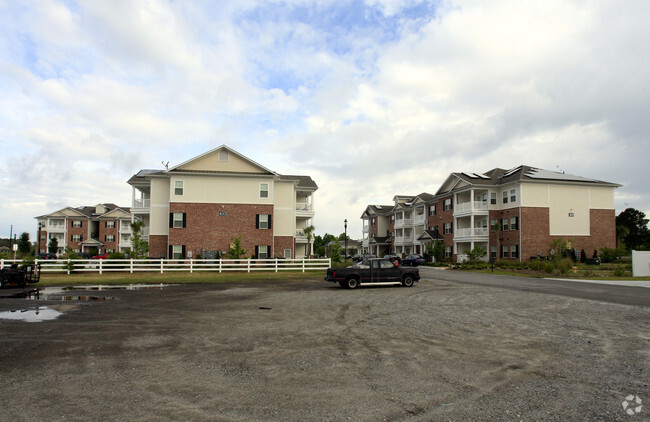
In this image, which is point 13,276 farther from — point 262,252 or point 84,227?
point 84,227

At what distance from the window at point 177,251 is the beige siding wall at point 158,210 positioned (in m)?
2.61

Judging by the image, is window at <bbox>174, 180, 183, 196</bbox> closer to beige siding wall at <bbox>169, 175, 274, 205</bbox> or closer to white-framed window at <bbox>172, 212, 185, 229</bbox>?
beige siding wall at <bbox>169, 175, 274, 205</bbox>

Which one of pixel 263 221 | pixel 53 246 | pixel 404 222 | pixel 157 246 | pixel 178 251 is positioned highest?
pixel 404 222

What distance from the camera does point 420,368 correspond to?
677 centimetres

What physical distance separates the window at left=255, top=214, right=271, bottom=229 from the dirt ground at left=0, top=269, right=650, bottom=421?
73.5 ft

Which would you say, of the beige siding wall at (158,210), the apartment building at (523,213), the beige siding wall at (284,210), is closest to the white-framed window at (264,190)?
the beige siding wall at (284,210)

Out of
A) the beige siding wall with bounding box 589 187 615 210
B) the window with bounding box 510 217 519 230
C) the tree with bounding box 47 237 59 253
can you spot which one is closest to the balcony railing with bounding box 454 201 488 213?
the window with bounding box 510 217 519 230

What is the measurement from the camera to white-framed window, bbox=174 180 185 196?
34.8 m

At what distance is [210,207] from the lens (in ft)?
115

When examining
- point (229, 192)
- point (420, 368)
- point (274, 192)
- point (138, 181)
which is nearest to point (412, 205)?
point (274, 192)

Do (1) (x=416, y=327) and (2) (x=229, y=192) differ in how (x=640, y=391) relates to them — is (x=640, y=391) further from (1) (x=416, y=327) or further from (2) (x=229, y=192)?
(2) (x=229, y=192)

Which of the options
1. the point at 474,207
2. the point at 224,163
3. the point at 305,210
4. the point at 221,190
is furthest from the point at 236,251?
the point at 474,207

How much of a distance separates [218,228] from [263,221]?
3.96 metres

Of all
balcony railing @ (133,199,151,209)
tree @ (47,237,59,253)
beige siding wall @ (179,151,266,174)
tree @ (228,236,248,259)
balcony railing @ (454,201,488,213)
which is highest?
beige siding wall @ (179,151,266,174)
